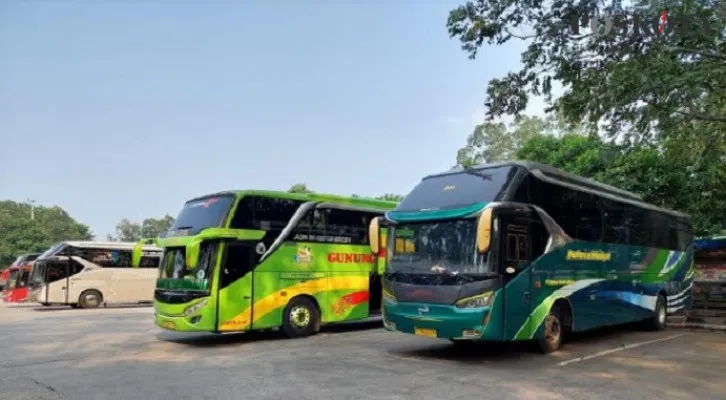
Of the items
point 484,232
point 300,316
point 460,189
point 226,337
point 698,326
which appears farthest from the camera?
point 698,326

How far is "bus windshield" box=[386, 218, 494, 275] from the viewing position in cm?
879

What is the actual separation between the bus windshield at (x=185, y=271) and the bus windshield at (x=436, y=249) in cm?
343

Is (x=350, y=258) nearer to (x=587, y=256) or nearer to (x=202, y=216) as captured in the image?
(x=202, y=216)

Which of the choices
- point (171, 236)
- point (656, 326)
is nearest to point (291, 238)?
point (171, 236)

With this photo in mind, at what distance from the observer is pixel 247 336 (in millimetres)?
12594

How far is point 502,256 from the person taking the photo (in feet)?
28.9

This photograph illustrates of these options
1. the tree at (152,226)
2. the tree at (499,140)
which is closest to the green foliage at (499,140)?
the tree at (499,140)

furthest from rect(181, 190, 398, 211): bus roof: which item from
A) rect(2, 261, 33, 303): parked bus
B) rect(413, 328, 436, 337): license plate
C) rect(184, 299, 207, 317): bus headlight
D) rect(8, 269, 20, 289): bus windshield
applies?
rect(8, 269, 20, 289): bus windshield

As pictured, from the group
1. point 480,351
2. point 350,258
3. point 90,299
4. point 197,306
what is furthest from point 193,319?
point 90,299

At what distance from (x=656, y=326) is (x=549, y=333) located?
582 cm

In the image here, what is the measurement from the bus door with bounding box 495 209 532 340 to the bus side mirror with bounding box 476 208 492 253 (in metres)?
0.63

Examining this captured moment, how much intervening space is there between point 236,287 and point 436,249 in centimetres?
415

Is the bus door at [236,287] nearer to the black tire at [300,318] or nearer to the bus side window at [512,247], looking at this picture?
the black tire at [300,318]

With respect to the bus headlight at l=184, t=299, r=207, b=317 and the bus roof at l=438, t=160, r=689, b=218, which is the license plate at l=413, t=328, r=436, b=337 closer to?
the bus roof at l=438, t=160, r=689, b=218
